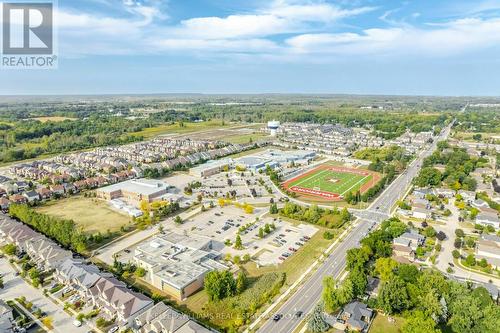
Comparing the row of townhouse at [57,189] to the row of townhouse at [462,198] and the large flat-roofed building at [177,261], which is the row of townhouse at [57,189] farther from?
the row of townhouse at [462,198]

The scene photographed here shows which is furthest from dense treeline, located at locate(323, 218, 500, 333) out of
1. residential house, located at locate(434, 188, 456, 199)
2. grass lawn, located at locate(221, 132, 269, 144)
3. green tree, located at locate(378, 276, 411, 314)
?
grass lawn, located at locate(221, 132, 269, 144)

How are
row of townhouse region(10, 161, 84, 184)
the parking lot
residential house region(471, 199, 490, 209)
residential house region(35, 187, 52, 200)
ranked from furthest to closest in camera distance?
row of townhouse region(10, 161, 84, 184) → residential house region(35, 187, 52, 200) → residential house region(471, 199, 490, 209) → the parking lot

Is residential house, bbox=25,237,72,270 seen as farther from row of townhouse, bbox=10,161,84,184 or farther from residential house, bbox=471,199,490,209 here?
residential house, bbox=471,199,490,209

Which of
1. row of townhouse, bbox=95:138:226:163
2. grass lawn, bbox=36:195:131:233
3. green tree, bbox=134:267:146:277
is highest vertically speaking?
row of townhouse, bbox=95:138:226:163

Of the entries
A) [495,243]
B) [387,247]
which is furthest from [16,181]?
[495,243]

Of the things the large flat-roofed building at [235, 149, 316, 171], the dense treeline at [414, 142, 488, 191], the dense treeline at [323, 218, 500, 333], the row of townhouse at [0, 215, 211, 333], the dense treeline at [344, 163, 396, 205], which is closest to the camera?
the dense treeline at [323, 218, 500, 333]

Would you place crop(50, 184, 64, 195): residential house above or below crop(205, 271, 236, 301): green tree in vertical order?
above

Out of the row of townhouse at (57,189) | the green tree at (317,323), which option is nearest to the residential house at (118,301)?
the green tree at (317,323)
